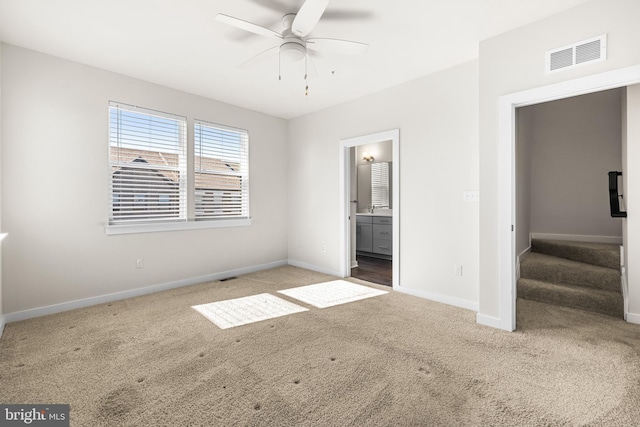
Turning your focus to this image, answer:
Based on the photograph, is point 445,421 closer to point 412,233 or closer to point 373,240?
point 412,233

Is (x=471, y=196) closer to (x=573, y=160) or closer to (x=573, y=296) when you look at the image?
(x=573, y=296)

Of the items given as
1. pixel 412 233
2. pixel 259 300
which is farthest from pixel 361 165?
pixel 259 300

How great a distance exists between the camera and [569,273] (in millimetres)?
3529

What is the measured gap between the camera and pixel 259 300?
3.56 meters

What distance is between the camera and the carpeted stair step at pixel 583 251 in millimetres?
3588

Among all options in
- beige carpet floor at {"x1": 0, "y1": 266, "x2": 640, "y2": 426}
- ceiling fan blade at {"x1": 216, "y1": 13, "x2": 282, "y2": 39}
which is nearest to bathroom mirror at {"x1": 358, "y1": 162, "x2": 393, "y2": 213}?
beige carpet floor at {"x1": 0, "y1": 266, "x2": 640, "y2": 426}

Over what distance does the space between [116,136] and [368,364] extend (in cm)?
366

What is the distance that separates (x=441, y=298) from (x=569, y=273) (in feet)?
5.04

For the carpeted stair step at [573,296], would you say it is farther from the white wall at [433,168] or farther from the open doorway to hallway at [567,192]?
the white wall at [433,168]

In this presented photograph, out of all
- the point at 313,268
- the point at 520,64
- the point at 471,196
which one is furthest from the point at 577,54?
the point at 313,268

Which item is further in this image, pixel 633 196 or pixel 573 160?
pixel 573 160

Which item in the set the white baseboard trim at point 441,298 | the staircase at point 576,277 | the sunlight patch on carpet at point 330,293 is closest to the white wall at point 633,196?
the staircase at point 576,277

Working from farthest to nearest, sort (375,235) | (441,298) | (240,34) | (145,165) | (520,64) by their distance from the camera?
(375,235) → (145,165) → (441,298) → (240,34) → (520,64)

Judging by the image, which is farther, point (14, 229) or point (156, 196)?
point (156, 196)
